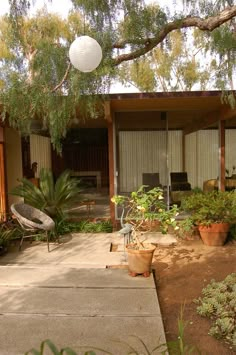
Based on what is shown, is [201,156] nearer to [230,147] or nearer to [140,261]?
[230,147]

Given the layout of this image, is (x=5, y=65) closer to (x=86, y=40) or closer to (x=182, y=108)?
(x=86, y=40)

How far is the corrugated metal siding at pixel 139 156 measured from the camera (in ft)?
22.3

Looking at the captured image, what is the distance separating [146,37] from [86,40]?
3.66ft

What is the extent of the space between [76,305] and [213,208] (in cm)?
299

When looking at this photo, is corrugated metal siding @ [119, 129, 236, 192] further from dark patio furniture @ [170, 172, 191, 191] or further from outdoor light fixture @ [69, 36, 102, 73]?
outdoor light fixture @ [69, 36, 102, 73]

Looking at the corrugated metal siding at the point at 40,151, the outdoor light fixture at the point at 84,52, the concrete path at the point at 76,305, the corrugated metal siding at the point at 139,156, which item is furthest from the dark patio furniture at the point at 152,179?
the outdoor light fixture at the point at 84,52

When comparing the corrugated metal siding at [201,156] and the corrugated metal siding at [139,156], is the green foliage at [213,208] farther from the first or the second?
the corrugated metal siding at [201,156]

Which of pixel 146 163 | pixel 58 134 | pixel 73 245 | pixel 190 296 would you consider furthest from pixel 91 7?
pixel 146 163

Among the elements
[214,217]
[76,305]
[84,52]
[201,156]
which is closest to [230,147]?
[201,156]

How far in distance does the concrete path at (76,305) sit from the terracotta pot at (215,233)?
5.06 ft

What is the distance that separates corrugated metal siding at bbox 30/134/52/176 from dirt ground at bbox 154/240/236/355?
5.72 meters

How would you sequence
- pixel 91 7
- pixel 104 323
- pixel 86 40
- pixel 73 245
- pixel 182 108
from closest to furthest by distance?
pixel 86 40 < pixel 104 323 < pixel 91 7 < pixel 73 245 < pixel 182 108

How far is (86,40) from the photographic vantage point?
2365 millimetres

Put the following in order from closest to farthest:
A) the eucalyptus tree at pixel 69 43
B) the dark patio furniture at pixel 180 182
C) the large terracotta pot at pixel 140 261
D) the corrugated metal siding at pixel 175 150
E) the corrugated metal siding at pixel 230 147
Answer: the eucalyptus tree at pixel 69 43 → the large terracotta pot at pixel 140 261 → the corrugated metal siding at pixel 175 150 → the dark patio furniture at pixel 180 182 → the corrugated metal siding at pixel 230 147
